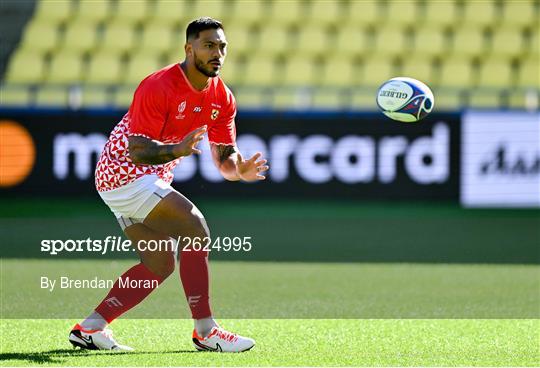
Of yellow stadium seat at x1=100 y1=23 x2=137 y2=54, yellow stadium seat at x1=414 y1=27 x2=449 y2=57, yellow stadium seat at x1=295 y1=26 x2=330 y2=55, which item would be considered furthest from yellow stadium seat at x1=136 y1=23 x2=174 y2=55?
yellow stadium seat at x1=414 y1=27 x2=449 y2=57

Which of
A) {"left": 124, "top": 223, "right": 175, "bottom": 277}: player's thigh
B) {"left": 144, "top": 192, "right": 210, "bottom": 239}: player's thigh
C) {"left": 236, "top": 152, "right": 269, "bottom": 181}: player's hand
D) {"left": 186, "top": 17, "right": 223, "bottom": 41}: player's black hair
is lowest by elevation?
{"left": 124, "top": 223, "right": 175, "bottom": 277}: player's thigh

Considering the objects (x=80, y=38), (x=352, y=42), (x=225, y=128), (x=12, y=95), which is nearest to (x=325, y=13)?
(x=352, y=42)

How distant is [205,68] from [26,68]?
1123 cm

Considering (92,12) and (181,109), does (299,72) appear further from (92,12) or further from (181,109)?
(181,109)

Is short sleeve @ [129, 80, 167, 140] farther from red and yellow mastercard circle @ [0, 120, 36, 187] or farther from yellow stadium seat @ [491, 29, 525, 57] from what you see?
yellow stadium seat @ [491, 29, 525, 57]

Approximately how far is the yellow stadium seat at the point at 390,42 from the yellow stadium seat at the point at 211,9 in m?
2.39

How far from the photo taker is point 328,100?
13.8m

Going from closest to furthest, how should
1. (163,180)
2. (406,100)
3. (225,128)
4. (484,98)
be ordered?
(163,180), (225,128), (406,100), (484,98)

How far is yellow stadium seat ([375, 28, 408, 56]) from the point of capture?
54.9 ft

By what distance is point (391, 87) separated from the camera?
7.35 metres

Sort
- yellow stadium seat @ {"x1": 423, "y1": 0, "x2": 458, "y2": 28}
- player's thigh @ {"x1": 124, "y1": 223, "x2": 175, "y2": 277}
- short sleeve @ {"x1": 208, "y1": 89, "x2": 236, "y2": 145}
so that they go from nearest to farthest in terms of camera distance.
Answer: player's thigh @ {"x1": 124, "y1": 223, "x2": 175, "y2": 277} < short sleeve @ {"x1": 208, "y1": 89, "x2": 236, "y2": 145} < yellow stadium seat @ {"x1": 423, "y1": 0, "x2": 458, "y2": 28}

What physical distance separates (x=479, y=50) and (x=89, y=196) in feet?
22.9

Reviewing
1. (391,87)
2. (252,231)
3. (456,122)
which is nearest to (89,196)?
(252,231)

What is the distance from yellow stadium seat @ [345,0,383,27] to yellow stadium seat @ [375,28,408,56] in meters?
0.26
